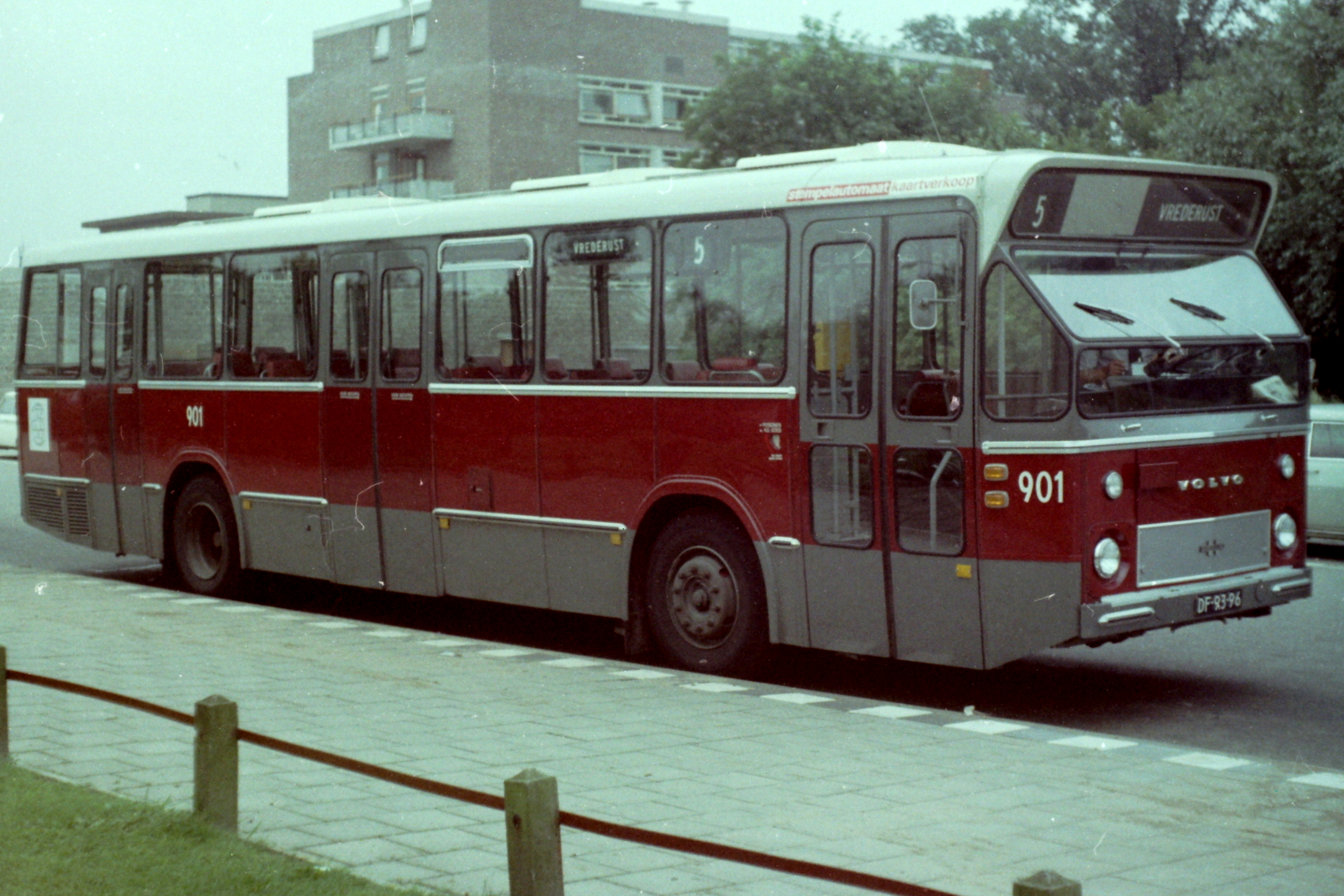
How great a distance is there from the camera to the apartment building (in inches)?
2414

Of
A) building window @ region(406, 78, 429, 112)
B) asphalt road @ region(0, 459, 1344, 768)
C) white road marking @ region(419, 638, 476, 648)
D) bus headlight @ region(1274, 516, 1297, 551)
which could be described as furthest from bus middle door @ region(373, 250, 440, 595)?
building window @ region(406, 78, 429, 112)

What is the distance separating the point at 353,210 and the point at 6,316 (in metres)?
7.10

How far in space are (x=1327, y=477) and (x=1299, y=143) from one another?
35.3 feet

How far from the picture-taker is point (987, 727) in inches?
368

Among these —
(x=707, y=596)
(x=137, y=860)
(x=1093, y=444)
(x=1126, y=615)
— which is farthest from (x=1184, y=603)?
(x=137, y=860)

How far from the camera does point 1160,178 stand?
10.3 metres

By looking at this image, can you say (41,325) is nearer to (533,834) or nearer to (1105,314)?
(1105,314)

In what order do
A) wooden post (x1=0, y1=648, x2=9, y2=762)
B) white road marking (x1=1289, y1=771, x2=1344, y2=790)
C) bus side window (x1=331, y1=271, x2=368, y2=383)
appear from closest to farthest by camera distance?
wooden post (x1=0, y1=648, x2=9, y2=762) → white road marking (x1=1289, y1=771, x2=1344, y2=790) → bus side window (x1=331, y1=271, x2=368, y2=383)

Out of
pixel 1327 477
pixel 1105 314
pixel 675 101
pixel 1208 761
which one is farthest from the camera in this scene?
pixel 675 101

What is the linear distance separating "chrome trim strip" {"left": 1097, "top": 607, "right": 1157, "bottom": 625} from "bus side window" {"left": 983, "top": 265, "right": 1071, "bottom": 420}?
104 centimetres

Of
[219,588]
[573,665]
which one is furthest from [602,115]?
[573,665]

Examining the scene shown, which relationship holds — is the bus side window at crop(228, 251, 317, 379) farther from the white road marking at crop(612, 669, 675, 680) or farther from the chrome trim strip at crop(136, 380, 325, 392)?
the white road marking at crop(612, 669, 675, 680)

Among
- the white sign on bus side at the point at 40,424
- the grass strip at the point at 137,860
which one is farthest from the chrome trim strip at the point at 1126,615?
the white sign on bus side at the point at 40,424

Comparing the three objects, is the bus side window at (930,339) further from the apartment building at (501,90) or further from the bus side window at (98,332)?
the apartment building at (501,90)
